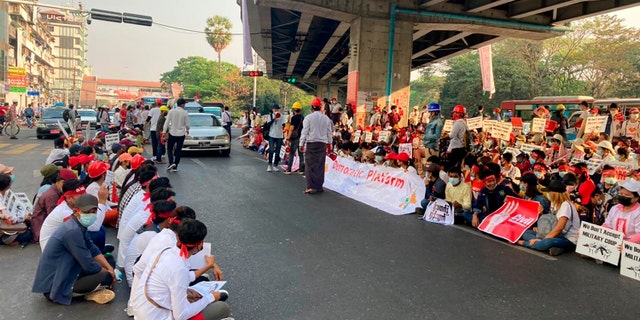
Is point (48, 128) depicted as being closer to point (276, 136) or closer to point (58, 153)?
point (276, 136)

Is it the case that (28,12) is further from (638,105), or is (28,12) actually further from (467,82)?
(638,105)

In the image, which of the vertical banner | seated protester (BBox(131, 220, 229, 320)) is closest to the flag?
the vertical banner

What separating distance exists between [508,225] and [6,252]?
6.82 meters

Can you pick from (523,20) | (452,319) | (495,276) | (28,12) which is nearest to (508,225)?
(495,276)

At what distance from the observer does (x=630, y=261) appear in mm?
5039

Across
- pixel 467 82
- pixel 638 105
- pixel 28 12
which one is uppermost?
pixel 28 12

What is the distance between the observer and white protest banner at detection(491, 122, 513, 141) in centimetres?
1138

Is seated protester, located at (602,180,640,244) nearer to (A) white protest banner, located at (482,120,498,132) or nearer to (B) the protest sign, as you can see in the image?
(B) the protest sign

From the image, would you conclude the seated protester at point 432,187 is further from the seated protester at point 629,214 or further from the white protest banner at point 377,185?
the seated protester at point 629,214

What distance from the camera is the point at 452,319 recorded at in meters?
3.79

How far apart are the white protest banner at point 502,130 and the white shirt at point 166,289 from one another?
33.8 ft

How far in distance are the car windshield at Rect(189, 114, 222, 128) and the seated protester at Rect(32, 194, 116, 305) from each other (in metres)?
12.6

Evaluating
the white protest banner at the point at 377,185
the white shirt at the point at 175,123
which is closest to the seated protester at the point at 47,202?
the white protest banner at the point at 377,185

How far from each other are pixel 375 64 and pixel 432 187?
1008cm
